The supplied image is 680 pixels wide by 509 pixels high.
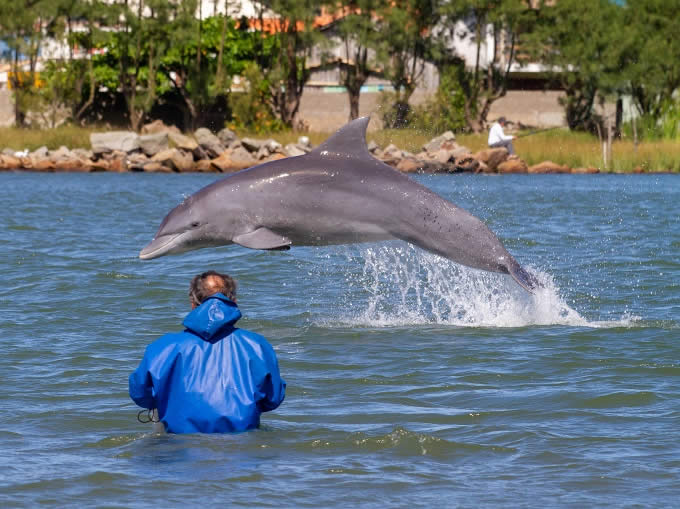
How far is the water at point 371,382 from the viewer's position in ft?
22.9

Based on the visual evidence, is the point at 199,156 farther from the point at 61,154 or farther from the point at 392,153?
the point at 392,153

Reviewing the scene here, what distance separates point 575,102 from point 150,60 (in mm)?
21992

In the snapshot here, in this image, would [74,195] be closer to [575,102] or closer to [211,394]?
[211,394]

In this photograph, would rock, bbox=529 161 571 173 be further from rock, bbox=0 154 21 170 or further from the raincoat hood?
the raincoat hood

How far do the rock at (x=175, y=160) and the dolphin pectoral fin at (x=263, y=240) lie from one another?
3678 cm

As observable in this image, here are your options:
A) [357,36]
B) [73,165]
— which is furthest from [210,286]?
[357,36]

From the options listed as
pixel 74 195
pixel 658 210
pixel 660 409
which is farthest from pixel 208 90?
pixel 660 409

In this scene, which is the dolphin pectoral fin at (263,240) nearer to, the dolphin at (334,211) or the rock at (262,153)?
the dolphin at (334,211)

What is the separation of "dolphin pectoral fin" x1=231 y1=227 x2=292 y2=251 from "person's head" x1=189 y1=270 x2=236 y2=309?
8.66 feet

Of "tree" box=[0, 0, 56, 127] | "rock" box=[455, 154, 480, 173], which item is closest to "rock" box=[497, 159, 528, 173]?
"rock" box=[455, 154, 480, 173]

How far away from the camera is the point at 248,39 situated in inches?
2494

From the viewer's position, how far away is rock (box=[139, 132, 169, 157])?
48.8m

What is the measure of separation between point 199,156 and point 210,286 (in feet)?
134

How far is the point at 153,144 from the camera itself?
48812 mm
